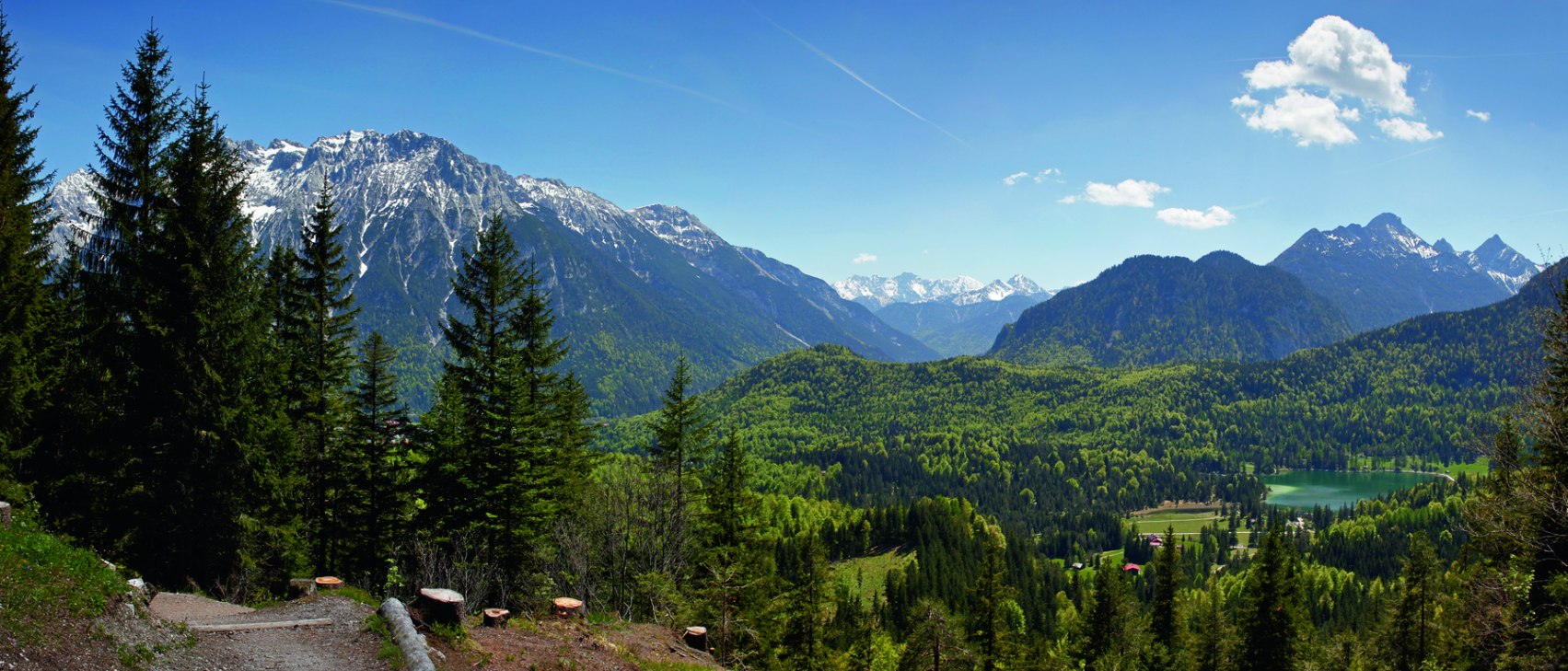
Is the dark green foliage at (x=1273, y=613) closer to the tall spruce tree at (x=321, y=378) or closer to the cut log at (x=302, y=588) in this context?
the cut log at (x=302, y=588)

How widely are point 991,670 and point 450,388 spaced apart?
3015 centimetres

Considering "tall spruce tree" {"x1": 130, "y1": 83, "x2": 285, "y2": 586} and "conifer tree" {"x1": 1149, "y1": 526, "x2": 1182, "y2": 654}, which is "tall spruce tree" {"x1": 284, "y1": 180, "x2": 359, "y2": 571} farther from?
"conifer tree" {"x1": 1149, "y1": 526, "x2": 1182, "y2": 654}

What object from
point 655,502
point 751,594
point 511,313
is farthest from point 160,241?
point 751,594

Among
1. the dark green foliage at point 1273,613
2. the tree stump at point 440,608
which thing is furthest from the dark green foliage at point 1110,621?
the tree stump at point 440,608

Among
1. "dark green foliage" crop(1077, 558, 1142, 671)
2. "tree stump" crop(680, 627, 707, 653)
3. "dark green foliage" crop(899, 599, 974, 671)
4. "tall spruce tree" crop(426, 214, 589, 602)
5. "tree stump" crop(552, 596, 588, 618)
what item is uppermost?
"tall spruce tree" crop(426, 214, 589, 602)

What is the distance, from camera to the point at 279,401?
2647 cm

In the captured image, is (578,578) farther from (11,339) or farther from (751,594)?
(11,339)

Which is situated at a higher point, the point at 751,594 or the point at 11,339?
the point at 11,339

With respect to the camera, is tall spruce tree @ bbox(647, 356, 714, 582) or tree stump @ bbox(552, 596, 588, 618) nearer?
tree stump @ bbox(552, 596, 588, 618)

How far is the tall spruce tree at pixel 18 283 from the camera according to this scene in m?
21.7

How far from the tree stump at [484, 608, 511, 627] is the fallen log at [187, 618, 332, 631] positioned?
3.55 m

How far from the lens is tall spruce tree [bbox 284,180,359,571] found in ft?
103

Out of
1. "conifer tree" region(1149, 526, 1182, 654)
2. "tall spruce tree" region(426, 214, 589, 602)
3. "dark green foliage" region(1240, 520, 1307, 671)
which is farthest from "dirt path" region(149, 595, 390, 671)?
"conifer tree" region(1149, 526, 1182, 654)

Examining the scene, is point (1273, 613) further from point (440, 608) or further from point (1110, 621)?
point (440, 608)
